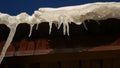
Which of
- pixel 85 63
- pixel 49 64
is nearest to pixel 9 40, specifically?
pixel 49 64

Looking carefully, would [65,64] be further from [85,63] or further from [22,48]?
[22,48]

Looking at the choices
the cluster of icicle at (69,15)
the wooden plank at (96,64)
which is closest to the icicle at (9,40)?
the cluster of icicle at (69,15)

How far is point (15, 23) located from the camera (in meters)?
3.12

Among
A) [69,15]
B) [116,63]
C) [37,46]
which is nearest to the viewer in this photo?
[69,15]

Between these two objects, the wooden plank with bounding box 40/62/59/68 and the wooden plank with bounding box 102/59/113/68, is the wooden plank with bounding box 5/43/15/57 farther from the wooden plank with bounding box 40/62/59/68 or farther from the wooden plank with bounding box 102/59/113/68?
the wooden plank with bounding box 102/59/113/68

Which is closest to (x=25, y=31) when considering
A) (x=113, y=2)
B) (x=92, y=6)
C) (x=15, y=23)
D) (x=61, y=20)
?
(x=15, y=23)

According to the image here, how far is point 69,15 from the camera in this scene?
289 cm

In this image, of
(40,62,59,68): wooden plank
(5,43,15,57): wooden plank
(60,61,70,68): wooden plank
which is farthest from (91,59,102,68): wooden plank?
(5,43,15,57): wooden plank

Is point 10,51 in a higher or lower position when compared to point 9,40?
lower

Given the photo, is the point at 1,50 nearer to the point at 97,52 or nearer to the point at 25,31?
the point at 25,31

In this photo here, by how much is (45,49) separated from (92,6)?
68 cm

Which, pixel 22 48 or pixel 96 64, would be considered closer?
pixel 22 48

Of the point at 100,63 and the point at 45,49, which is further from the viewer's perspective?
the point at 100,63

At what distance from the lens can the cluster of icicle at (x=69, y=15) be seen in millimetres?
2840
